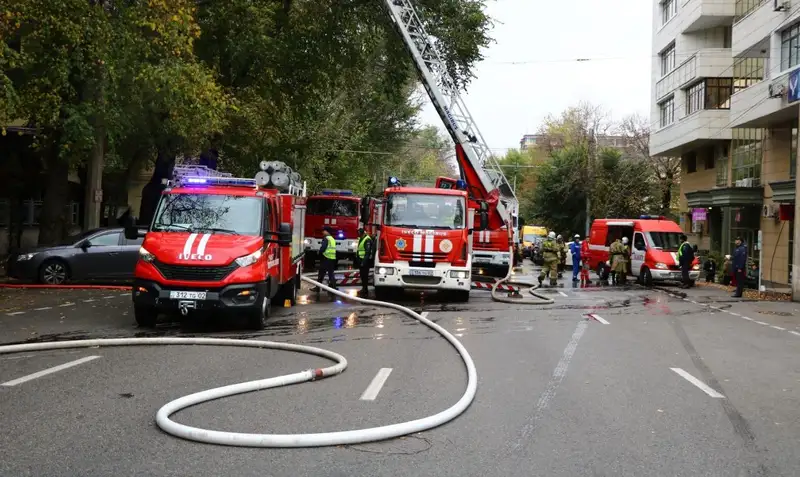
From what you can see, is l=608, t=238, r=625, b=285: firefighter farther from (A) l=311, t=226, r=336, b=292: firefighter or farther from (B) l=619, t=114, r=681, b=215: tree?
(B) l=619, t=114, r=681, b=215: tree

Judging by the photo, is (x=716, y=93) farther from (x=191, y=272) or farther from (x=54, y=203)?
(x=191, y=272)

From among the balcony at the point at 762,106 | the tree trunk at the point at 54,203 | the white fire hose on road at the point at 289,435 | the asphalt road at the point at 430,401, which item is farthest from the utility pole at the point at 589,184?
the white fire hose on road at the point at 289,435

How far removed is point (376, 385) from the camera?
26.1 feet

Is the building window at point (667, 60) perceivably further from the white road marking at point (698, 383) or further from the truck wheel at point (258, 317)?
the white road marking at point (698, 383)

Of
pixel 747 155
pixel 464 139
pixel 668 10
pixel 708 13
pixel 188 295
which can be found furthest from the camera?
pixel 668 10

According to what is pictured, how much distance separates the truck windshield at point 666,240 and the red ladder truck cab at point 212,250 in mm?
16301

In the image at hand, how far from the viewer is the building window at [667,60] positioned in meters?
39.7

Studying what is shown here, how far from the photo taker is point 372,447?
18.6 feet

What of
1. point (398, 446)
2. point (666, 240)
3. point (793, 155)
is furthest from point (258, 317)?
point (793, 155)

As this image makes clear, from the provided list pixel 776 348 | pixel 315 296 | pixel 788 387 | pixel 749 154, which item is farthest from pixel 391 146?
pixel 788 387

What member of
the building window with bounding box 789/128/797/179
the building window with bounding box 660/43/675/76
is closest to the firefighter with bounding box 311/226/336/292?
the building window with bounding box 789/128/797/179

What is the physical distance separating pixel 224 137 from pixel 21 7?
1133 cm

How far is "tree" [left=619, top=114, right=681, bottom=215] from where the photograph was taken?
2122 inches

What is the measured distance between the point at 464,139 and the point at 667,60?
77.0ft
